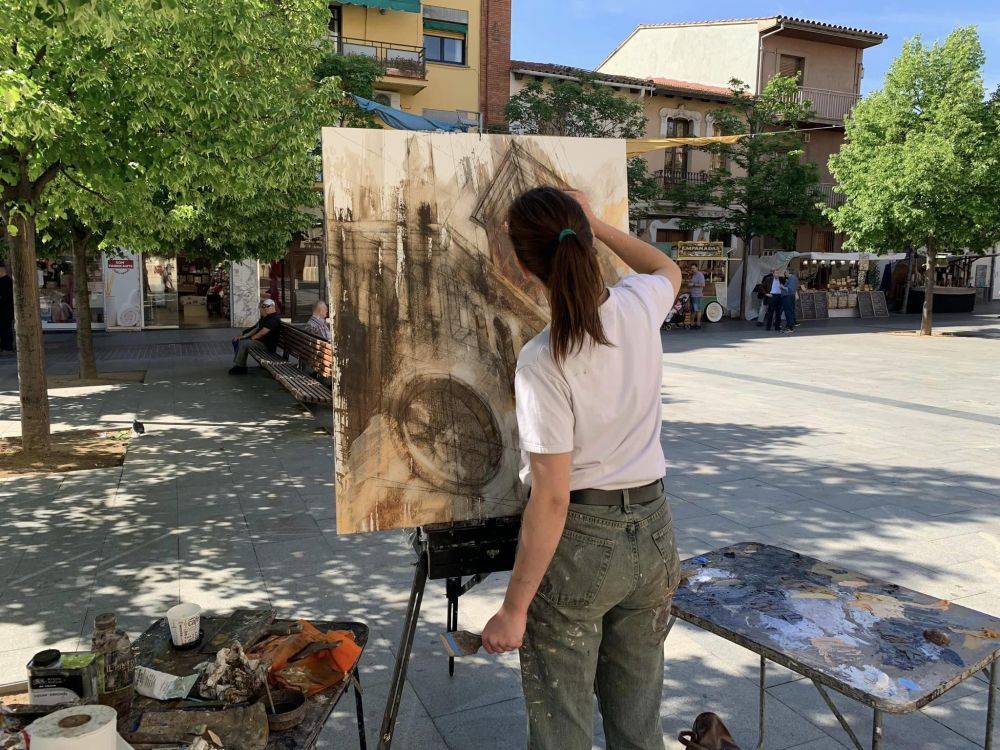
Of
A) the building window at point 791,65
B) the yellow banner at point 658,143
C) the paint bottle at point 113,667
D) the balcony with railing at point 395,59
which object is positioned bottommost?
the paint bottle at point 113,667

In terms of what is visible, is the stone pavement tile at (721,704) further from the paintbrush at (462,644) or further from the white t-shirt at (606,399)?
the white t-shirt at (606,399)

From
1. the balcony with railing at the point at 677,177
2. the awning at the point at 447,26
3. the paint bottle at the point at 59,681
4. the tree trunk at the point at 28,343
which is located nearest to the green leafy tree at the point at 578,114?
the awning at the point at 447,26

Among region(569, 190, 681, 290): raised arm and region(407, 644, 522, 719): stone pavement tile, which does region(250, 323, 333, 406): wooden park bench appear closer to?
region(407, 644, 522, 719): stone pavement tile

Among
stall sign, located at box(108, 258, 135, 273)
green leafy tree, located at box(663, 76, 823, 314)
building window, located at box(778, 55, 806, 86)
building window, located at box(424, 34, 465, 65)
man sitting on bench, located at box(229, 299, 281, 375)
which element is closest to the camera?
man sitting on bench, located at box(229, 299, 281, 375)

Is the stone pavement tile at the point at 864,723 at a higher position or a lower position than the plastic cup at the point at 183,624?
lower

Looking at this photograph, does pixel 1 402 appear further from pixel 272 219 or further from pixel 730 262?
pixel 730 262

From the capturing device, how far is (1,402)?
9.25 m

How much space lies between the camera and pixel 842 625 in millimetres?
2256

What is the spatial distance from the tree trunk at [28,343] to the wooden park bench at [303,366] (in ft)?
7.26

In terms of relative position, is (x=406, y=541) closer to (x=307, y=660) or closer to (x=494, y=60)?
(x=307, y=660)

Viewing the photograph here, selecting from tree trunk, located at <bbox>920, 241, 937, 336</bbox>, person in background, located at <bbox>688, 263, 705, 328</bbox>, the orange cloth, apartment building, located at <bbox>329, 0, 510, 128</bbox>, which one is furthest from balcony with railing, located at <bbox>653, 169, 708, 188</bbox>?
the orange cloth

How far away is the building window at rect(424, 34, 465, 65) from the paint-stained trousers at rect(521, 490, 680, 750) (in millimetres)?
24609

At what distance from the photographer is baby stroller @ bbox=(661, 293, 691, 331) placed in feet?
67.7

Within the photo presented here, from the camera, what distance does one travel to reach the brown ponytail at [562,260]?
1656 millimetres
